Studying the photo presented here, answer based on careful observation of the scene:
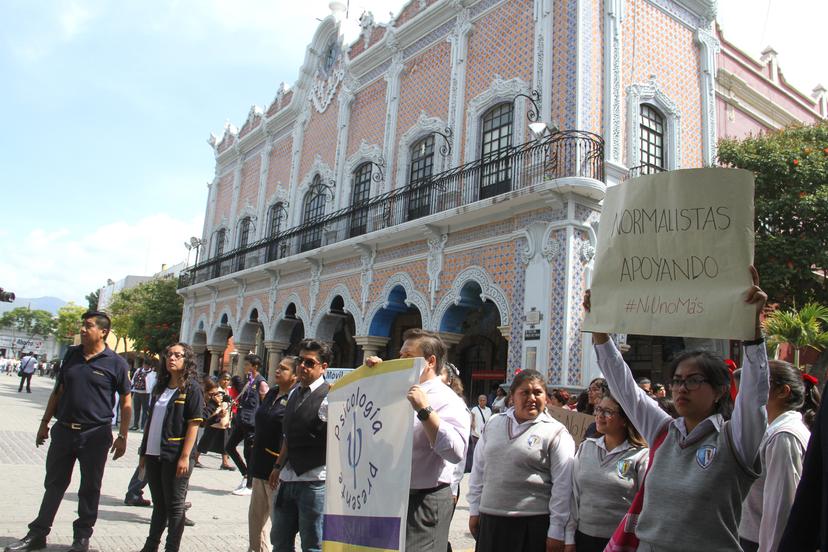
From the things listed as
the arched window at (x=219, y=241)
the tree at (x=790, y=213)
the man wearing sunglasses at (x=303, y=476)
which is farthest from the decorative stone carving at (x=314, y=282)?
the man wearing sunglasses at (x=303, y=476)

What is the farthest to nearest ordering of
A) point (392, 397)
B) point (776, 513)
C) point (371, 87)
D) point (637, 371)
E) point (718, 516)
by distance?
point (371, 87) < point (637, 371) < point (392, 397) < point (776, 513) < point (718, 516)

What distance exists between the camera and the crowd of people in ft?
9.30

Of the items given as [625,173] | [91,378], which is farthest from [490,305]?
[91,378]

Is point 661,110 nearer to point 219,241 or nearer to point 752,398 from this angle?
point 752,398

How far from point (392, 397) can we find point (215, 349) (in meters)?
24.0

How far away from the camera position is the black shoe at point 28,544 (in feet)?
16.5

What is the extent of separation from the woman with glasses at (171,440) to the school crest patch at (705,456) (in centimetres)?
382

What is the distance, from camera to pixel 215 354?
26.1 meters

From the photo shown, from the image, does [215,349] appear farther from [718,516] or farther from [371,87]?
[718,516]

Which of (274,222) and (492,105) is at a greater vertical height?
(492,105)

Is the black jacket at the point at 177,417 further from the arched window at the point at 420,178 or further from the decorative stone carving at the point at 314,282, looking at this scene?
the decorative stone carving at the point at 314,282

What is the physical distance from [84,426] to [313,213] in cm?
1629

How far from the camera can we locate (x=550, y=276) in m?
12.3

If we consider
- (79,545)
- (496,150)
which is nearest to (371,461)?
(79,545)
